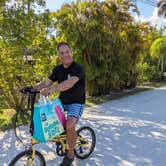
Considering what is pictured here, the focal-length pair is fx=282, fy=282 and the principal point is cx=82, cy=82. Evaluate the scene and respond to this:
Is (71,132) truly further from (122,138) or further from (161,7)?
(161,7)

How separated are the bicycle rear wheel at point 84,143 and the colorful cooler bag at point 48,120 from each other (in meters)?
0.73

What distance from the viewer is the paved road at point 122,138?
4.22m

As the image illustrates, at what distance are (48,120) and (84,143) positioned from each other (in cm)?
111

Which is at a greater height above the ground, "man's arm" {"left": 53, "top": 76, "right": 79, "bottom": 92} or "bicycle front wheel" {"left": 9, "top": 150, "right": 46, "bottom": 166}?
"man's arm" {"left": 53, "top": 76, "right": 79, "bottom": 92}

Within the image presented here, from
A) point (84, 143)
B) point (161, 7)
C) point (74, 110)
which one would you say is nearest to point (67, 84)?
point (74, 110)

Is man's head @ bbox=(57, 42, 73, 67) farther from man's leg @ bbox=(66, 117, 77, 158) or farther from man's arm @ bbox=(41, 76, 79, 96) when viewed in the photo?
man's leg @ bbox=(66, 117, 77, 158)

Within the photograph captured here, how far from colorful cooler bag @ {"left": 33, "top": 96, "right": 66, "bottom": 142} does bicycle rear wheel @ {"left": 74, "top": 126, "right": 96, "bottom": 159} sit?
733 mm

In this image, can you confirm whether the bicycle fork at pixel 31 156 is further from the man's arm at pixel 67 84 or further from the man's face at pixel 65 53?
the man's face at pixel 65 53

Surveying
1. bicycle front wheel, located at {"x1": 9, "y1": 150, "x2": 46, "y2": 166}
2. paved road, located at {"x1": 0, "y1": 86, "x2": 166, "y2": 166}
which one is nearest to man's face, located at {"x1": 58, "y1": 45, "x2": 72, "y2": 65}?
bicycle front wheel, located at {"x1": 9, "y1": 150, "x2": 46, "y2": 166}

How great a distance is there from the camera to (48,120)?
10.7 ft

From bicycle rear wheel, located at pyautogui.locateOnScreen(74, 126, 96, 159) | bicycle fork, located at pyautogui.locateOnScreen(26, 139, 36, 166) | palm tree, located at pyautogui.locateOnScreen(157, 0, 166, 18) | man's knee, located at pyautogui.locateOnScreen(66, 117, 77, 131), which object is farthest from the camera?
palm tree, located at pyautogui.locateOnScreen(157, 0, 166, 18)

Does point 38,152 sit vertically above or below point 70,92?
below

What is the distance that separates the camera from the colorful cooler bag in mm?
3191

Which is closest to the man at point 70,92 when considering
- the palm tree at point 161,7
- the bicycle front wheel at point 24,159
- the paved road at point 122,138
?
the bicycle front wheel at point 24,159
